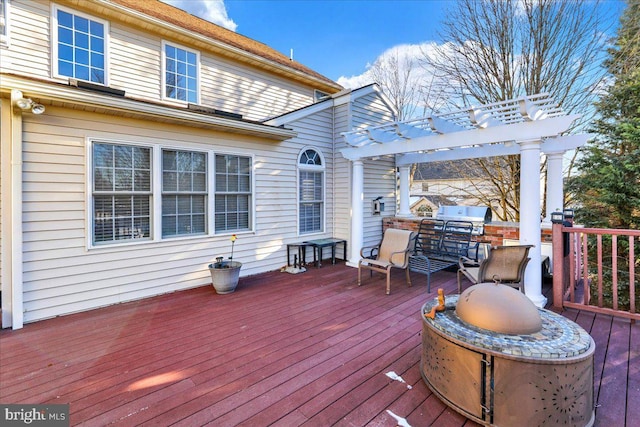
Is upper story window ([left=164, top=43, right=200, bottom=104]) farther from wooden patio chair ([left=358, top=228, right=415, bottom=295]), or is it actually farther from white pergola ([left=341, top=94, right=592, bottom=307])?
wooden patio chair ([left=358, top=228, right=415, bottom=295])

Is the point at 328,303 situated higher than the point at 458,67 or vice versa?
the point at 458,67

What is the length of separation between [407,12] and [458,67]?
2.69 metres

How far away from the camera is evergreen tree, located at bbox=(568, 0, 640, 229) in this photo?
586 centimetres

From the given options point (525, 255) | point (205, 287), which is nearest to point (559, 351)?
point (525, 255)

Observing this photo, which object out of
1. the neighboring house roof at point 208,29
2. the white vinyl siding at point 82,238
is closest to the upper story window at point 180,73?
the neighboring house roof at point 208,29

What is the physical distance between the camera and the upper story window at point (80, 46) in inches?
201

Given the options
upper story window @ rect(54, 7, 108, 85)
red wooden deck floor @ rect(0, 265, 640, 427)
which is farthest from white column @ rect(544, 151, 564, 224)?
upper story window @ rect(54, 7, 108, 85)

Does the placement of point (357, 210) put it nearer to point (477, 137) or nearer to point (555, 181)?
point (477, 137)

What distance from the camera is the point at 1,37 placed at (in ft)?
15.3

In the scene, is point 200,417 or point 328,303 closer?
point 200,417

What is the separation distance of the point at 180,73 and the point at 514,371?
7286 mm

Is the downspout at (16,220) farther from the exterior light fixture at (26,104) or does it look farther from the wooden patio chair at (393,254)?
the wooden patio chair at (393,254)

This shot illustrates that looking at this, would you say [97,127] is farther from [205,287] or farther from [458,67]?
[458,67]

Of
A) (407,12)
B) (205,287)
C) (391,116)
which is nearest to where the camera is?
(205,287)
